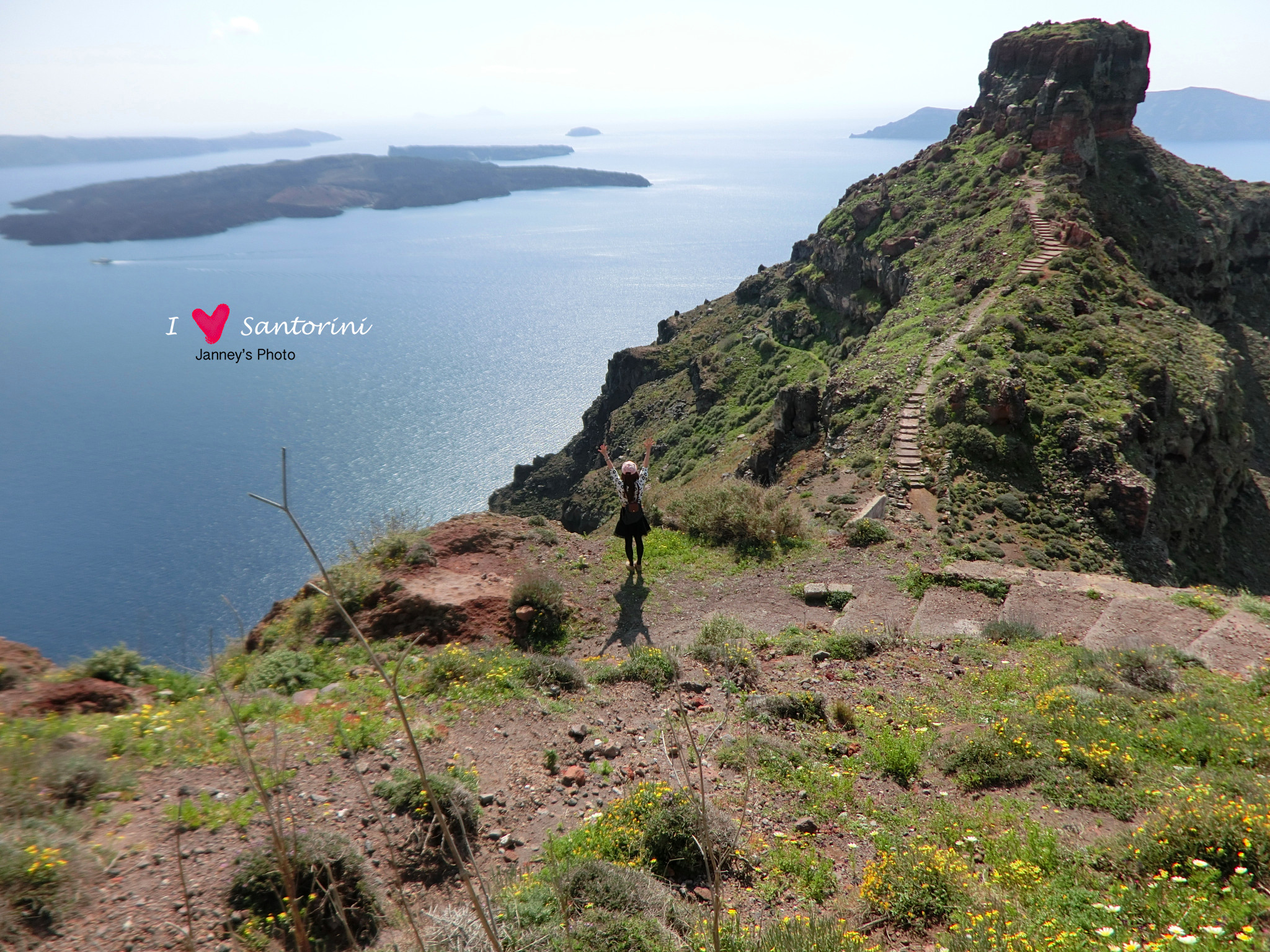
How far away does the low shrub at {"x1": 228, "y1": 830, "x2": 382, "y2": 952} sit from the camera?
13.2 feet

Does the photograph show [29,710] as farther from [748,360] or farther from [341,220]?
[341,220]

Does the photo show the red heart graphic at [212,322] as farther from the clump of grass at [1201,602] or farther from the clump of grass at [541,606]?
the clump of grass at [1201,602]

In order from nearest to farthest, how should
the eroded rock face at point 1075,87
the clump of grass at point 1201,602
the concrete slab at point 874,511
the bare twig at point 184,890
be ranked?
the bare twig at point 184,890, the clump of grass at point 1201,602, the concrete slab at point 874,511, the eroded rock face at point 1075,87

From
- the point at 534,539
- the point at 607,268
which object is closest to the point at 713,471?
the point at 534,539

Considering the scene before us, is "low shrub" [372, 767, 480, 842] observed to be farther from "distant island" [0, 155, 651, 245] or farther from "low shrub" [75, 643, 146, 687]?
"distant island" [0, 155, 651, 245]

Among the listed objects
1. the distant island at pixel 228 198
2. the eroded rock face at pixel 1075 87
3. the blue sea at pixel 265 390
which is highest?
the distant island at pixel 228 198

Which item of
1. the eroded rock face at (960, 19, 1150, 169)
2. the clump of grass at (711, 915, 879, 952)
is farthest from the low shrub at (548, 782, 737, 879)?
the eroded rock face at (960, 19, 1150, 169)

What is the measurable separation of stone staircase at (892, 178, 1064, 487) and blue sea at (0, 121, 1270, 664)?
1217 centimetres

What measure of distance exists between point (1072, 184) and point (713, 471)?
21682 millimetres

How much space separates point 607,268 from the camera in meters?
124

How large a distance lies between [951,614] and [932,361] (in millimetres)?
11710

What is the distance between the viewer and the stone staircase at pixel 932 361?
15.2m

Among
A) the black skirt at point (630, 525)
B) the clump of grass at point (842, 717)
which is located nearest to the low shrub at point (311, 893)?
the clump of grass at point (842, 717)

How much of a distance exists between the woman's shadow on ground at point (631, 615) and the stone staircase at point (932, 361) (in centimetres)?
723
